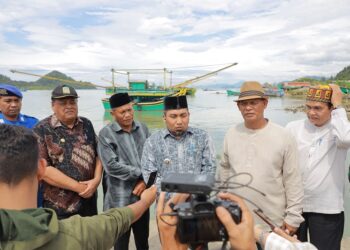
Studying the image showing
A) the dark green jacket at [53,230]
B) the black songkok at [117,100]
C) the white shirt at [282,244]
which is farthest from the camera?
the black songkok at [117,100]

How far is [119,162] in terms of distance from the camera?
102 inches

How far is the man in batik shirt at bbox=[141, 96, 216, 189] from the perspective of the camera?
7.72 feet

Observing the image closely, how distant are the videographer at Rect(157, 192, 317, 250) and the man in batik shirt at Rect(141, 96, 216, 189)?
0.97m

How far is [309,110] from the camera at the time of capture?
2.29 m

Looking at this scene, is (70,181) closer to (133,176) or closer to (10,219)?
(133,176)

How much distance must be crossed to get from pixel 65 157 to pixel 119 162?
1.49ft

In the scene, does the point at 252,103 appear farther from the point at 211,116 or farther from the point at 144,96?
the point at 144,96

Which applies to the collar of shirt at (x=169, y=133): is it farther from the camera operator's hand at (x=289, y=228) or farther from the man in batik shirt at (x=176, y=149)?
the camera operator's hand at (x=289, y=228)

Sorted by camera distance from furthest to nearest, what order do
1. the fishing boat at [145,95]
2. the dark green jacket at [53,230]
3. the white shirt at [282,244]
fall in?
the fishing boat at [145,95], the white shirt at [282,244], the dark green jacket at [53,230]

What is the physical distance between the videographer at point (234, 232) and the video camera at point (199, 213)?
0.03 meters

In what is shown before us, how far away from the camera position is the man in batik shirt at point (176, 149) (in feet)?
7.72

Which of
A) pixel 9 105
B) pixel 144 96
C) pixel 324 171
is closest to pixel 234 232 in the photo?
pixel 324 171

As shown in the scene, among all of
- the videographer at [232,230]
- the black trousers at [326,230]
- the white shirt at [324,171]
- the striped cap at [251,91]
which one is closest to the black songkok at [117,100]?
the striped cap at [251,91]

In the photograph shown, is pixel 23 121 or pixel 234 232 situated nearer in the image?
pixel 234 232
